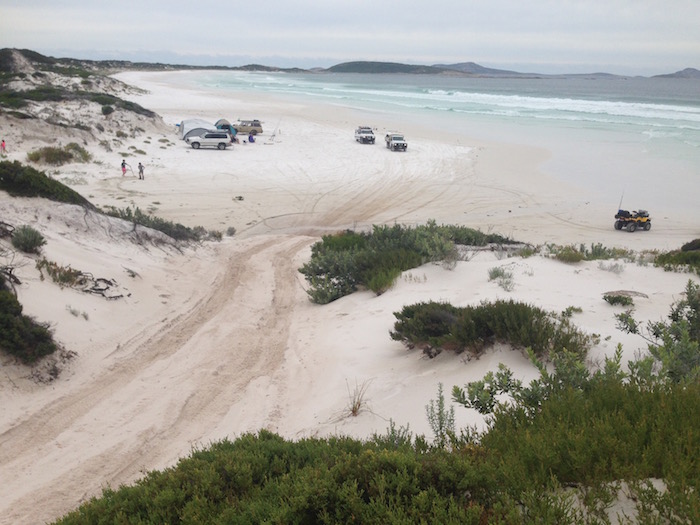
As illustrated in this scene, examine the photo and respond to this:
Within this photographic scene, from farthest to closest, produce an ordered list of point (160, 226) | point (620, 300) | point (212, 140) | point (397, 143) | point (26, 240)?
point (397, 143), point (212, 140), point (160, 226), point (26, 240), point (620, 300)

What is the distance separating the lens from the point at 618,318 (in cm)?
677

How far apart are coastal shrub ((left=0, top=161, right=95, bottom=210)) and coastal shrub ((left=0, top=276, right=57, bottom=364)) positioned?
5939 mm

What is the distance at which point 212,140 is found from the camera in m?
34.2

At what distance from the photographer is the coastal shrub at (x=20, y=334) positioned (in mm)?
7055

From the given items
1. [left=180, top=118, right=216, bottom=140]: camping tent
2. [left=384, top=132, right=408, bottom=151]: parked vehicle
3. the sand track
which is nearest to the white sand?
the sand track

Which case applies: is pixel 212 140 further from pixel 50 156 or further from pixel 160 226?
pixel 160 226

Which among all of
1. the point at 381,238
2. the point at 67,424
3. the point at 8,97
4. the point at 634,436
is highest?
the point at 8,97

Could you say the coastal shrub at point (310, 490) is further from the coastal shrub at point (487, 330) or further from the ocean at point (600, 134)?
the ocean at point (600, 134)

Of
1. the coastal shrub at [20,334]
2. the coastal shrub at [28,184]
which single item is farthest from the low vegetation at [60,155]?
the coastal shrub at [20,334]

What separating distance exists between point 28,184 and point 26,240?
3.40 metres

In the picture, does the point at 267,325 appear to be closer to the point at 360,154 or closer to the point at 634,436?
the point at 634,436

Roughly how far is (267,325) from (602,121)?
191ft

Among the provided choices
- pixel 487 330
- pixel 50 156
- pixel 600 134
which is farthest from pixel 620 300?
pixel 600 134

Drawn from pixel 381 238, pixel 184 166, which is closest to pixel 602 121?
pixel 184 166
